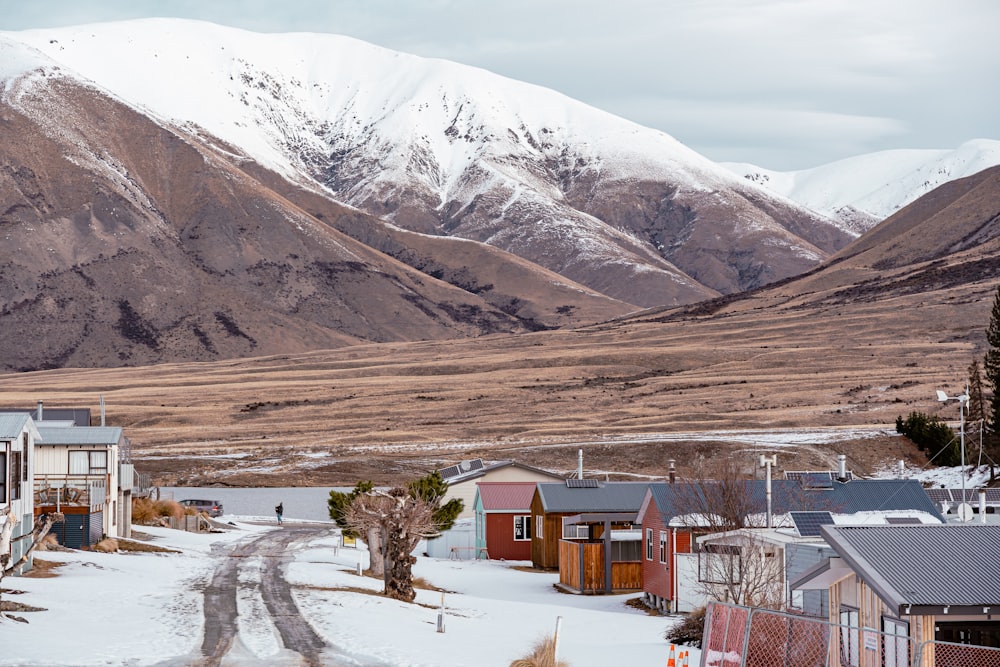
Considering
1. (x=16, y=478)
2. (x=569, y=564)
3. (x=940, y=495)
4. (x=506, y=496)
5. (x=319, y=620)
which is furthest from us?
(x=506, y=496)

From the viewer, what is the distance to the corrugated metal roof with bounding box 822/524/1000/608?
18.8 metres

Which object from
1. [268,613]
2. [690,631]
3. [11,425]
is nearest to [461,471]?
[11,425]

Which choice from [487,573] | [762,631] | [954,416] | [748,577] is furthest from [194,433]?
[762,631]

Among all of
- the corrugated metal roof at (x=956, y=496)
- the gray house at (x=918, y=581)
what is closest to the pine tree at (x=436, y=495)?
the corrugated metal roof at (x=956, y=496)

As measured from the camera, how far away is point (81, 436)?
5344 cm

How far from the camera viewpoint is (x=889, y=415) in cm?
12012

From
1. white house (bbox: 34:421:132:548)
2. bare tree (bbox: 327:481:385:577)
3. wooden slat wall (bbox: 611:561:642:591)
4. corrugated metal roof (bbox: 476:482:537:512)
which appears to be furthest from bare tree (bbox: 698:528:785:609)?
corrugated metal roof (bbox: 476:482:537:512)

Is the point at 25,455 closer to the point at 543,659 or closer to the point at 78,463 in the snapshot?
the point at 78,463

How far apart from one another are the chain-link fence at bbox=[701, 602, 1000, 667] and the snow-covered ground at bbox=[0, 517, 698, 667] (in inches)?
217

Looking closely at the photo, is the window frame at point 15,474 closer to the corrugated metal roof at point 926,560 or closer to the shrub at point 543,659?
the shrub at point 543,659

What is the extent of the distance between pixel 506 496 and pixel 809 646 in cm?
3892

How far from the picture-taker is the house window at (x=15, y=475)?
1417 inches

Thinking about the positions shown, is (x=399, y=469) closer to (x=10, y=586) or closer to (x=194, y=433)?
(x=194, y=433)

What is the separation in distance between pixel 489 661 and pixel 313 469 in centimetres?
8086
